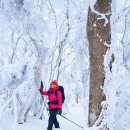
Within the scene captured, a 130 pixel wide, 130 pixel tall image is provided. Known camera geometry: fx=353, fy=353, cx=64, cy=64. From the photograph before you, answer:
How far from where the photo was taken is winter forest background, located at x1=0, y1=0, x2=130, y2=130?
18.8 ft

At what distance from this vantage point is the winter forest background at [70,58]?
5719mm

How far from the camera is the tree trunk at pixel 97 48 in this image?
18.5ft

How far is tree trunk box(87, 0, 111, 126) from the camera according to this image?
5.62 m

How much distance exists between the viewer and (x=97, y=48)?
5691 mm

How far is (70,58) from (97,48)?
14311mm

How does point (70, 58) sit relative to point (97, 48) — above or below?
below

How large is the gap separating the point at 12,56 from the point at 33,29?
4022 mm

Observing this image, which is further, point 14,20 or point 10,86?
point 14,20

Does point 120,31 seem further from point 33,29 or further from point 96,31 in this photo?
point 96,31

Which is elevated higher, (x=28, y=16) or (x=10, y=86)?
(x=28, y=16)

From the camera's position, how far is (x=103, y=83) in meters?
5.77

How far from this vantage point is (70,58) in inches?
787

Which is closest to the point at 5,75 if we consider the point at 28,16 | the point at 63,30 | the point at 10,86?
the point at 10,86

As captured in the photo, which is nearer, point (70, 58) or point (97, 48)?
point (97, 48)
